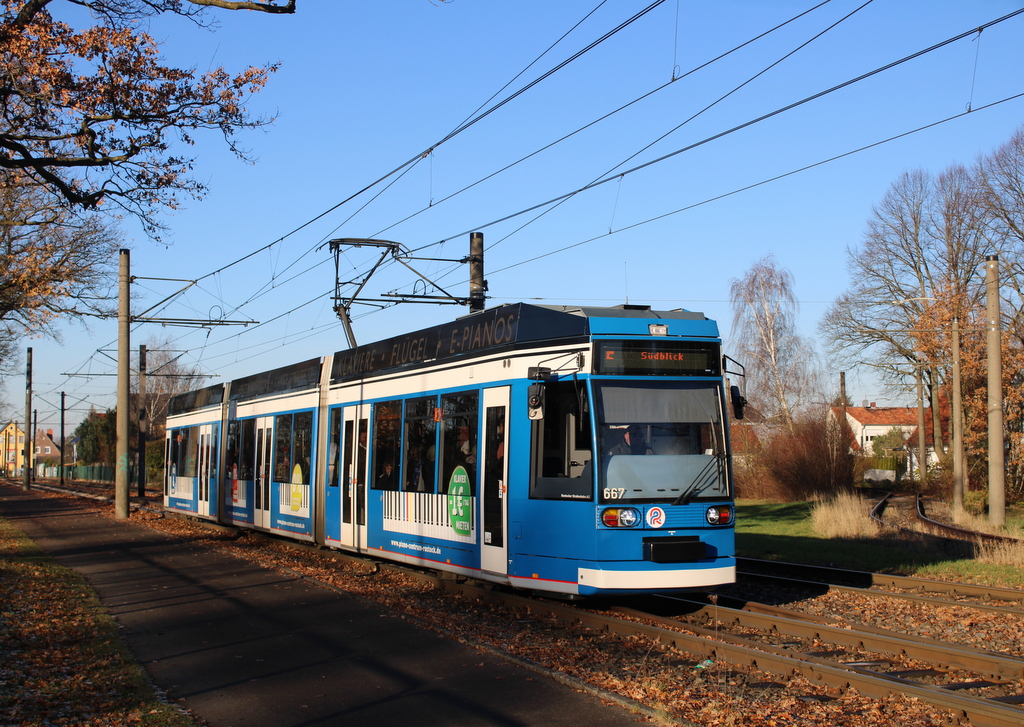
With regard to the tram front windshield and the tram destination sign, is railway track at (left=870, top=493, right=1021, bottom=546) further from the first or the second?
the tram destination sign

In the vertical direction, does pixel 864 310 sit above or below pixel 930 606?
above

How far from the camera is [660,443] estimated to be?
977 centimetres

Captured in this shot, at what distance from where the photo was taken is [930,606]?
11.0m

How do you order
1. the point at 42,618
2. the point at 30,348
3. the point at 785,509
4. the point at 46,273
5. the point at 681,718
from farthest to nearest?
the point at 30,348
the point at 785,509
the point at 46,273
the point at 42,618
the point at 681,718

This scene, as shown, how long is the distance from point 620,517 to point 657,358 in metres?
1.79

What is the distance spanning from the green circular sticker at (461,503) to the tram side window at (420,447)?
2.06 feet

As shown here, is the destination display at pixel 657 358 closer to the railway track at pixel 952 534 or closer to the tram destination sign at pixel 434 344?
the tram destination sign at pixel 434 344

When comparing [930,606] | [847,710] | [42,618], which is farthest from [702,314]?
[42,618]

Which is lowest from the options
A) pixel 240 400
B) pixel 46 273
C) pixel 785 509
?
pixel 785 509

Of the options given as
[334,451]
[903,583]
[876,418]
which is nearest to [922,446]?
[903,583]

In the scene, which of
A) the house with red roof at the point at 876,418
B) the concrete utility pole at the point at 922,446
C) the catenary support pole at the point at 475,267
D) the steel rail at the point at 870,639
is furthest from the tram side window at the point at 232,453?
the house with red roof at the point at 876,418

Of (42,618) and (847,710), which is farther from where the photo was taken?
(42,618)

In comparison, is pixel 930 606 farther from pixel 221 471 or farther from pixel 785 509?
pixel 785 509

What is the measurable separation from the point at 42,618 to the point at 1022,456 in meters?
33.8
